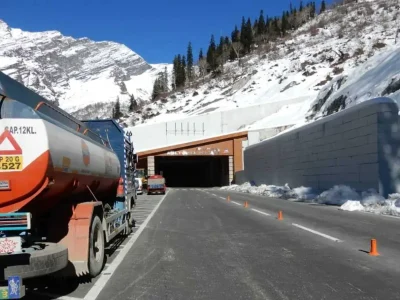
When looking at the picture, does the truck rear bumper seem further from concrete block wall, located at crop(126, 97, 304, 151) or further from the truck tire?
concrete block wall, located at crop(126, 97, 304, 151)

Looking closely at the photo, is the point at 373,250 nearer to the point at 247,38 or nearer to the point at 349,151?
the point at 349,151

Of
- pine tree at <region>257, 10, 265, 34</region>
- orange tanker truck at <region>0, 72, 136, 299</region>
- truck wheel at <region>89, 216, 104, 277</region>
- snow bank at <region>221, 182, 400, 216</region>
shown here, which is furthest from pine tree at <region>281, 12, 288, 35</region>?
orange tanker truck at <region>0, 72, 136, 299</region>

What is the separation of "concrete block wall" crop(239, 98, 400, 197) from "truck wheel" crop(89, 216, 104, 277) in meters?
16.9

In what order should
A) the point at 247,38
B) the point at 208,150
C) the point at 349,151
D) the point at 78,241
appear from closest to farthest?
the point at 78,241
the point at 349,151
the point at 208,150
the point at 247,38

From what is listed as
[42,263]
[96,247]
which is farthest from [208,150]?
[42,263]

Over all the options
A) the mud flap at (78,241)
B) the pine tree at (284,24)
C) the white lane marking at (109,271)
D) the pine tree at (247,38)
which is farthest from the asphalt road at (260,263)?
the pine tree at (284,24)

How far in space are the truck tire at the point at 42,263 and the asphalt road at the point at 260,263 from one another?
0.89 m

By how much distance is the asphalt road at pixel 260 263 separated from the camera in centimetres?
688

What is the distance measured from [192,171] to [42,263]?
81.7 metres

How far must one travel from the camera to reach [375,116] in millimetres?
22766

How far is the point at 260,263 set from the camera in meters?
8.85

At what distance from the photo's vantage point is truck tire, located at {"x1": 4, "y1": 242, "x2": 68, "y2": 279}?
222 inches

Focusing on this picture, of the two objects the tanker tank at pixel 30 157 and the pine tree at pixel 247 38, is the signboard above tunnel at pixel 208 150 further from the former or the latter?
the pine tree at pixel 247 38

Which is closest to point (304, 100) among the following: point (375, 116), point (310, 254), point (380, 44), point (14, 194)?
point (380, 44)
